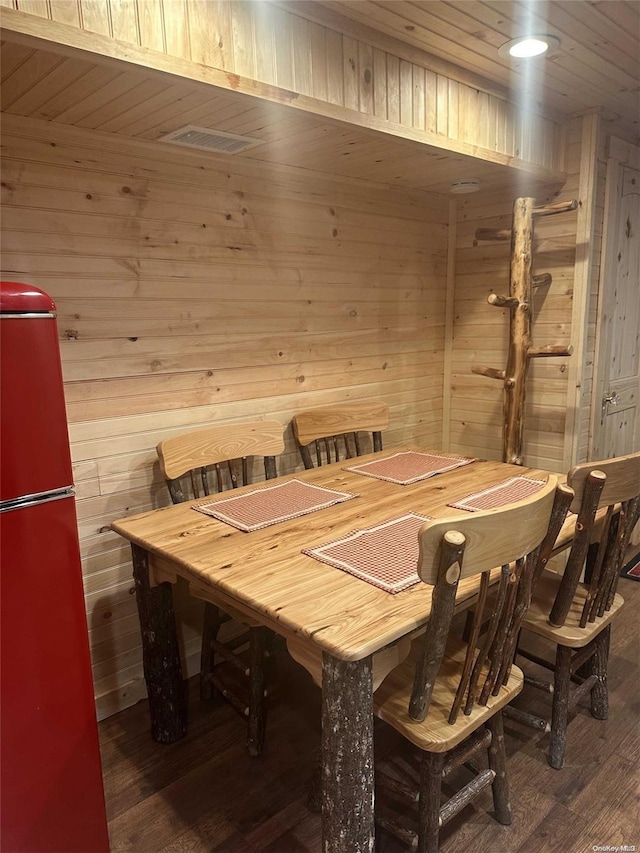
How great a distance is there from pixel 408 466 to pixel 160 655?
1214 millimetres

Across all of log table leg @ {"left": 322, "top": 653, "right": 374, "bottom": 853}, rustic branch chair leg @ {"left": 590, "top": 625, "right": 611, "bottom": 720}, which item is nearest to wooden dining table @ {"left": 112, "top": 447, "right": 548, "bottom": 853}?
log table leg @ {"left": 322, "top": 653, "right": 374, "bottom": 853}

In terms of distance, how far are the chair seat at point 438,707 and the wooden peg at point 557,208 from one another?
7.05 ft

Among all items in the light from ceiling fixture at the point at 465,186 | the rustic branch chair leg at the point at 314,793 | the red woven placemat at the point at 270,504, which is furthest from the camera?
the light from ceiling fixture at the point at 465,186

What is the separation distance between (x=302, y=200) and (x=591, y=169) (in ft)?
4.68

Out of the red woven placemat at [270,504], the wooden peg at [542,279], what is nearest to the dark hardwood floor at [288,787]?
the red woven placemat at [270,504]

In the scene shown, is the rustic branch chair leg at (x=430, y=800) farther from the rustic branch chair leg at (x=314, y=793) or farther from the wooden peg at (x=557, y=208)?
the wooden peg at (x=557, y=208)

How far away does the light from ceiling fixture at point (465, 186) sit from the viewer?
296cm

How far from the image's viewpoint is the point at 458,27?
6.56ft

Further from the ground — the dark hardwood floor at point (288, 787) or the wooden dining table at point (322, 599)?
the wooden dining table at point (322, 599)

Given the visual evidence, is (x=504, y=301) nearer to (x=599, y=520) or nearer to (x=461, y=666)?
(x=599, y=520)

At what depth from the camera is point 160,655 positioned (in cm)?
200

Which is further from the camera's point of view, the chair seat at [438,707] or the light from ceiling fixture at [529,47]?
the light from ceiling fixture at [529,47]

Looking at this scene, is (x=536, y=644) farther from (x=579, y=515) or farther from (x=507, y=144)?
(x=507, y=144)

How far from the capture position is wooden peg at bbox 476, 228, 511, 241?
3023 mm
